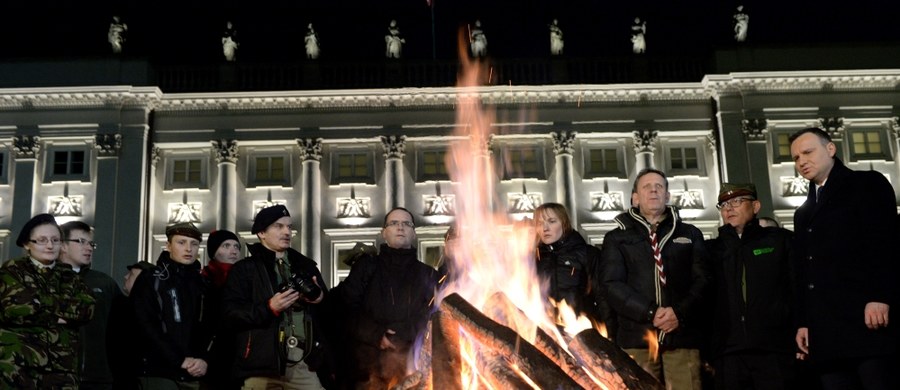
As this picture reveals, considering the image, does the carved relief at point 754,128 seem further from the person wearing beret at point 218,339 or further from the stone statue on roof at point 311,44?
the person wearing beret at point 218,339

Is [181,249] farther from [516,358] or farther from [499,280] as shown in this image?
[516,358]

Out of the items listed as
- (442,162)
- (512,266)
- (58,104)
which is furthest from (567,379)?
(58,104)

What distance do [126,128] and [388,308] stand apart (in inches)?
1136

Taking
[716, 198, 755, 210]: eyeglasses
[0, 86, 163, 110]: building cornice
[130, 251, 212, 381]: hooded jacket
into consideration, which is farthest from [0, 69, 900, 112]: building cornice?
[716, 198, 755, 210]: eyeglasses

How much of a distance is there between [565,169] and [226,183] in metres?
13.0

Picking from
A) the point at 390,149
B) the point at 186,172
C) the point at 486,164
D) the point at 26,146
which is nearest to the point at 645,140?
the point at 486,164

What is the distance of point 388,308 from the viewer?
7301mm

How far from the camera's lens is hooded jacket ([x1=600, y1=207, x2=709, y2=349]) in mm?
6191

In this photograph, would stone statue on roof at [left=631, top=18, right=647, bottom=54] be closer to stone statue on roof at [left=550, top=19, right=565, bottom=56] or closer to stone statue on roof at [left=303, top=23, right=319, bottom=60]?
stone statue on roof at [left=550, top=19, right=565, bottom=56]

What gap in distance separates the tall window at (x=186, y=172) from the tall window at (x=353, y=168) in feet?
17.9

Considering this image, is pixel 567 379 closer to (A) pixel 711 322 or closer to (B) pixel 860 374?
(B) pixel 860 374

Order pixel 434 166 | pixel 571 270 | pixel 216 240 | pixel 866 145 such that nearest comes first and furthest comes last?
1. pixel 571 270
2. pixel 216 240
3. pixel 866 145
4. pixel 434 166

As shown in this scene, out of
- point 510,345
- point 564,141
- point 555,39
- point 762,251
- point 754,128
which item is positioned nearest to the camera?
point 510,345

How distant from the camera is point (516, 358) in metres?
4.71
